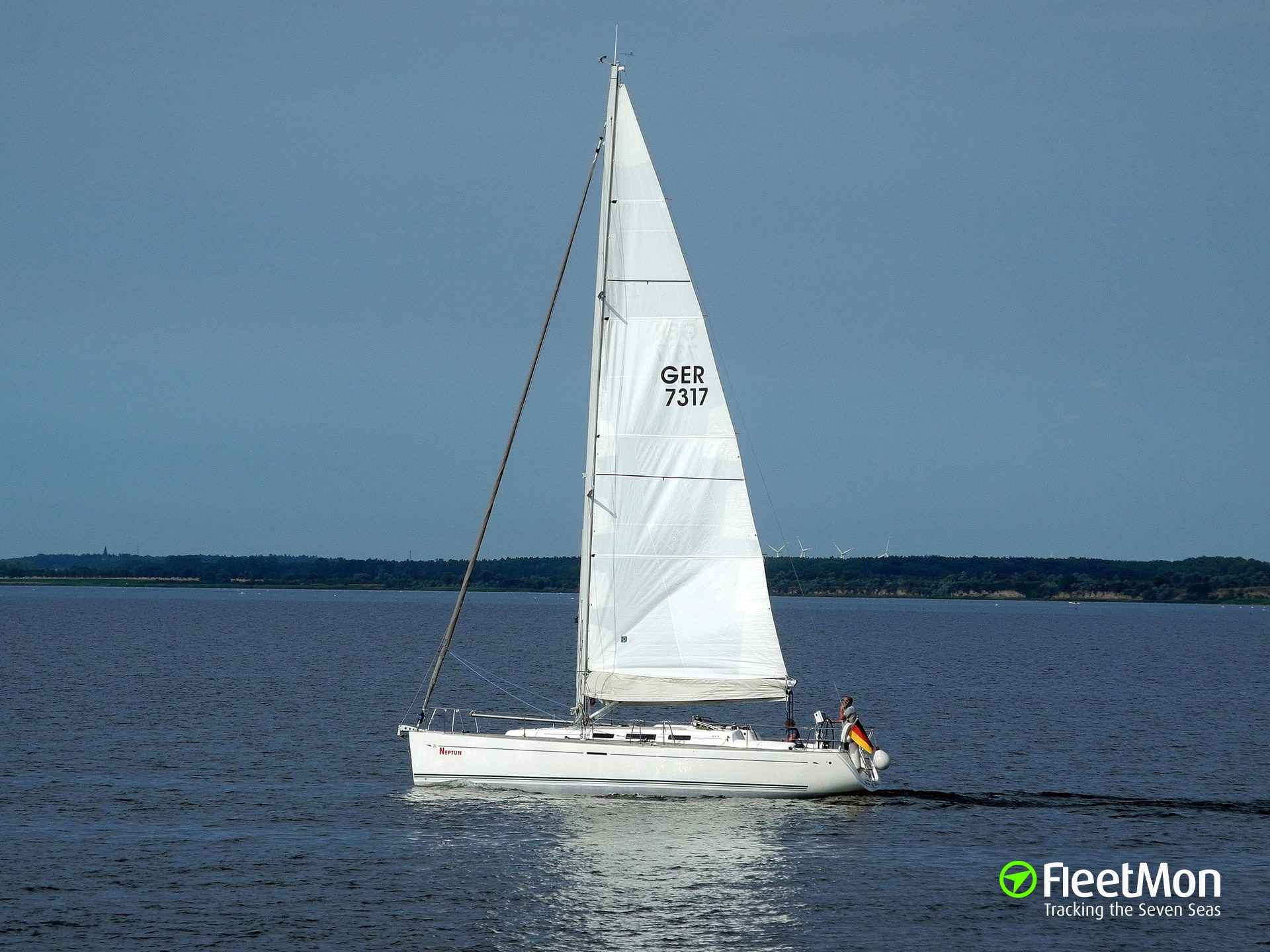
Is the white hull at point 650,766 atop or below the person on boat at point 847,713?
below

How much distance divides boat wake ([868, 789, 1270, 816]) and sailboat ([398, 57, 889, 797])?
276cm

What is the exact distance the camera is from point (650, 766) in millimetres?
29688

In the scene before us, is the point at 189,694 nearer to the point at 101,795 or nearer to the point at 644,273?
the point at 101,795

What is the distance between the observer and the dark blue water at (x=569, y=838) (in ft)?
73.6

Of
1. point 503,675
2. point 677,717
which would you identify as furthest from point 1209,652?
→ point 677,717

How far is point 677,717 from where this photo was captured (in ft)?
156

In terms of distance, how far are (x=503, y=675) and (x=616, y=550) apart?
41.5 metres

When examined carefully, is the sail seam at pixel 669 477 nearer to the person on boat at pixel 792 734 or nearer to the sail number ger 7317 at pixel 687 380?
the sail number ger 7317 at pixel 687 380

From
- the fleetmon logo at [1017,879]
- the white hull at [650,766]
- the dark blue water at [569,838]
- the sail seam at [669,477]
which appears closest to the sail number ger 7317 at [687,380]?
the sail seam at [669,477]

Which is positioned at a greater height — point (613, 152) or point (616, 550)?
point (613, 152)

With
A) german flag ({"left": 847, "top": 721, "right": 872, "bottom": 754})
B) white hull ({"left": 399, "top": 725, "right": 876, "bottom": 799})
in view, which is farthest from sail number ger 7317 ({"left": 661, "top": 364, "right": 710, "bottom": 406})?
german flag ({"left": 847, "top": 721, "right": 872, "bottom": 754})

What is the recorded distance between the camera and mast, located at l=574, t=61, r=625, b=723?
30.0 m

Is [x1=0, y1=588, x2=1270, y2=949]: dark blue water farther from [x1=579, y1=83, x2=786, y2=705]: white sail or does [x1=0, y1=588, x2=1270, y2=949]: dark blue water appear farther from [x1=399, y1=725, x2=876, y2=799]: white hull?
[x1=579, y1=83, x2=786, y2=705]: white sail

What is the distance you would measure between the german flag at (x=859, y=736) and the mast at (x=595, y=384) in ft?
19.3
